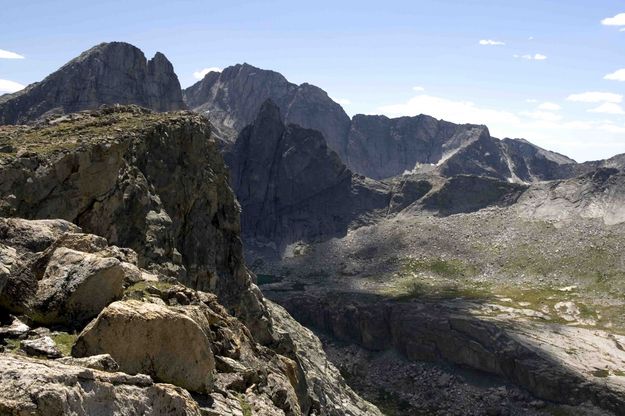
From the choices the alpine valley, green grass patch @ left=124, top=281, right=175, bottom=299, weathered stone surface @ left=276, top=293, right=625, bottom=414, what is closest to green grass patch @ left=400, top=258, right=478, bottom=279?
the alpine valley

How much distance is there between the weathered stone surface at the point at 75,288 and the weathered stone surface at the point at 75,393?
538 cm

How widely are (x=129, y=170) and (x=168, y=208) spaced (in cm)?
802

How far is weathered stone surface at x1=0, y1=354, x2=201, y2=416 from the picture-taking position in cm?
1146

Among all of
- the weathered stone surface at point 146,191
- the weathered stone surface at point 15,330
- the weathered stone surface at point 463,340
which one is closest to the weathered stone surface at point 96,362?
the weathered stone surface at point 15,330

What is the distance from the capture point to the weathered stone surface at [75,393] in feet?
37.6

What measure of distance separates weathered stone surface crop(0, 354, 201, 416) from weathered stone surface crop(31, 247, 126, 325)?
17.6 feet

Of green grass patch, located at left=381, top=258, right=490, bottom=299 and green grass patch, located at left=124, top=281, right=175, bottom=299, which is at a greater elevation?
green grass patch, located at left=124, top=281, right=175, bottom=299

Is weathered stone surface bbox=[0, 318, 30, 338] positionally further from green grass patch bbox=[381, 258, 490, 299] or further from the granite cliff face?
green grass patch bbox=[381, 258, 490, 299]

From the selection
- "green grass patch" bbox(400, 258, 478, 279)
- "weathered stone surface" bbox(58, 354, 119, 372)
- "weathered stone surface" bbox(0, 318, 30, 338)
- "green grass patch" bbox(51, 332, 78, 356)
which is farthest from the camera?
"green grass patch" bbox(400, 258, 478, 279)

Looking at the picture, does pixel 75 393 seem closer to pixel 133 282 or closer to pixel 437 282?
pixel 133 282

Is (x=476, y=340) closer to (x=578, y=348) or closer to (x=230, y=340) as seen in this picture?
(x=578, y=348)

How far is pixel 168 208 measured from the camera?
2221 inches

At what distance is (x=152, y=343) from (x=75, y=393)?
5218 mm

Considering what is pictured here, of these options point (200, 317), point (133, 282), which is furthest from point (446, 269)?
point (200, 317)
